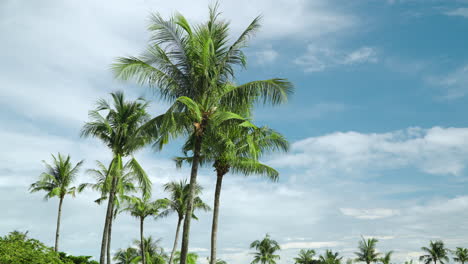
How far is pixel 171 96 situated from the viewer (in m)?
16.7

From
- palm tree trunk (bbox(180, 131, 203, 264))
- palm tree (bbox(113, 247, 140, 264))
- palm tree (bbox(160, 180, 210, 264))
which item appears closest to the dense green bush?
palm tree trunk (bbox(180, 131, 203, 264))

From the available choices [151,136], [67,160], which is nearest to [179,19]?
[151,136]

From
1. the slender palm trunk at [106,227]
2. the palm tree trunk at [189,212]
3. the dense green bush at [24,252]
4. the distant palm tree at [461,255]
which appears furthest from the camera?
the distant palm tree at [461,255]

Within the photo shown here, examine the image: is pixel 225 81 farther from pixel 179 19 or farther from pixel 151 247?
pixel 151 247

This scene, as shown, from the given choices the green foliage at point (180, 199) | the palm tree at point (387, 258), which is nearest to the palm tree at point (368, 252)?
the palm tree at point (387, 258)

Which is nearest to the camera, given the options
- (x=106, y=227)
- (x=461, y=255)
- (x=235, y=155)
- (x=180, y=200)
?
(x=235, y=155)

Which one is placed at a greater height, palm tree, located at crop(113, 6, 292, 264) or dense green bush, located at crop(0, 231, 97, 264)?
palm tree, located at crop(113, 6, 292, 264)

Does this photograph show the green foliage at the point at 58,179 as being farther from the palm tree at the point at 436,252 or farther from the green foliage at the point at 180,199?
the palm tree at the point at 436,252

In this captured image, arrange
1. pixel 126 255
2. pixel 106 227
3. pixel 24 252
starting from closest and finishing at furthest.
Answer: pixel 24 252
pixel 106 227
pixel 126 255

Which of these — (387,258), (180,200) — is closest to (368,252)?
(387,258)

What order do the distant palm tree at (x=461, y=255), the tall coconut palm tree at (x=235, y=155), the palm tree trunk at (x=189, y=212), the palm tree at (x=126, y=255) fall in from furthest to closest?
the distant palm tree at (x=461, y=255) < the palm tree at (x=126, y=255) < the tall coconut palm tree at (x=235, y=155) < the palm tree trunk at (x=189, y=212)

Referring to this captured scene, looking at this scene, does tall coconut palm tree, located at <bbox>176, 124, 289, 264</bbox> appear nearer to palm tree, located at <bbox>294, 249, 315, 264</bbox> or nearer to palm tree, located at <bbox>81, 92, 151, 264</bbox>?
palm tree, located at <bbox>81, 92, 151, 264</bbox>

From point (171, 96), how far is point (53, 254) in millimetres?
6980

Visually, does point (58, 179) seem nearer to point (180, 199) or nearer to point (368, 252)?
point (180, 199)
